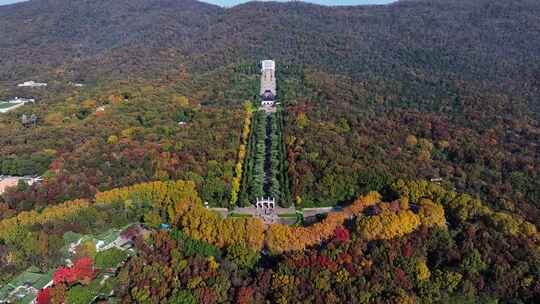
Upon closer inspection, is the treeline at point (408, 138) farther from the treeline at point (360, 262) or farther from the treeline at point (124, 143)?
the treeline at point (124, 143)

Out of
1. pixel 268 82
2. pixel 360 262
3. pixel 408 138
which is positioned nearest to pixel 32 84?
pixel 268 82

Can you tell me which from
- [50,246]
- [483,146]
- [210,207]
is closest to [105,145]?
[210,207]

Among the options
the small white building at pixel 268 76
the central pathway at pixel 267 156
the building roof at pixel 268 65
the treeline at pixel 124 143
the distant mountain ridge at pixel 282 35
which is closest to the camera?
the treeline at pixel 124 143

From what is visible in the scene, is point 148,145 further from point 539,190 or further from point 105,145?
point 539,190

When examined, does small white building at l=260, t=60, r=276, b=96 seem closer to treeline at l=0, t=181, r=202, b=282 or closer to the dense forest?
the dense forest

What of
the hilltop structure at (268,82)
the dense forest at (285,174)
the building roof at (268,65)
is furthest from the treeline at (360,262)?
the building roof at (268,65)

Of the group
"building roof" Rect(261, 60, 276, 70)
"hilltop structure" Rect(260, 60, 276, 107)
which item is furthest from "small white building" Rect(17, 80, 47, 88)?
"hilltop structure" Rect(260, 60, 276, 107)
